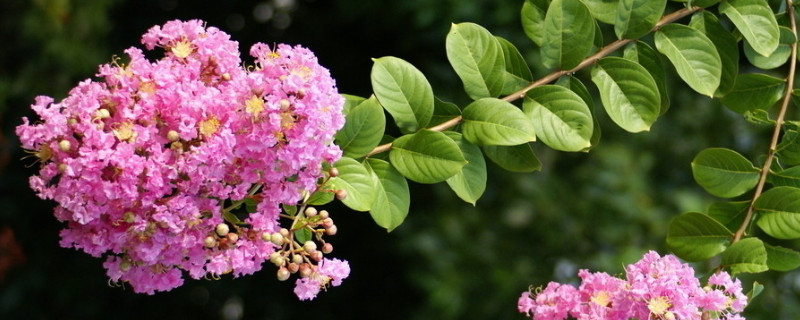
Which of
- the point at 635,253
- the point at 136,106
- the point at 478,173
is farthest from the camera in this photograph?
the point at 635,253

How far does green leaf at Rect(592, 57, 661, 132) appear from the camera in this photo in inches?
46.8

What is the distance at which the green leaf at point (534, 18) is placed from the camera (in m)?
1.28

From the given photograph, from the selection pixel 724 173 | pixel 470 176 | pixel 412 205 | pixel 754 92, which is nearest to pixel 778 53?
pixel 754 92

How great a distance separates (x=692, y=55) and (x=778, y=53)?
0.70 ft

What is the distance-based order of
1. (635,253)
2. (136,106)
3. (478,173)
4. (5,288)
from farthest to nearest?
(5,288) → (635,253) → (478,173) → (136,106)

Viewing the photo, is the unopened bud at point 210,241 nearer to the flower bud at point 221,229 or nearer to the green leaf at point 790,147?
the flower bud at point 221,229

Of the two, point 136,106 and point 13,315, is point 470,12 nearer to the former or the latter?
point 13,315

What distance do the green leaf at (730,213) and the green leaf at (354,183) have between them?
546mm

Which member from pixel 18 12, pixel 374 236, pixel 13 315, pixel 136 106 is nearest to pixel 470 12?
pixel 374 236

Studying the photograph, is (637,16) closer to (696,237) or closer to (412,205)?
(696,237)

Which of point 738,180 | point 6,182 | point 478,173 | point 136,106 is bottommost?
point 6,182

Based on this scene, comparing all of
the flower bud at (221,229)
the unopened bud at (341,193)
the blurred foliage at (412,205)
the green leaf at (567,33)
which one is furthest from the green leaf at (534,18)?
the blurred foliage at (412,205)

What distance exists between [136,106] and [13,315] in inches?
95.8

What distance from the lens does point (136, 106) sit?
970 millimetres
